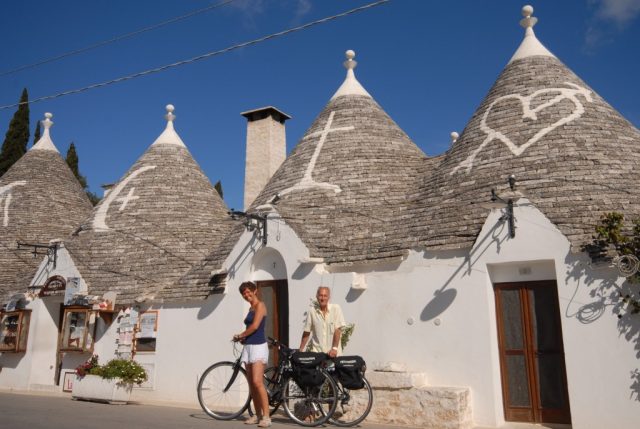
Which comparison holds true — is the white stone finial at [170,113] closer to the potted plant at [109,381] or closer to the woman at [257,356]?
the potted plant at [109,381]

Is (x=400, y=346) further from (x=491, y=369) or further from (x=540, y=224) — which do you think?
(x=540, y=224)

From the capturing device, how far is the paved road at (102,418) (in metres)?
6.99

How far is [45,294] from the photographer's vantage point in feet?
46.8

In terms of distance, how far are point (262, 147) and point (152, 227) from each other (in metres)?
4.64

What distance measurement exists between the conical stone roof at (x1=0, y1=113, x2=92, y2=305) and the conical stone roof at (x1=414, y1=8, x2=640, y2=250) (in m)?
12.1

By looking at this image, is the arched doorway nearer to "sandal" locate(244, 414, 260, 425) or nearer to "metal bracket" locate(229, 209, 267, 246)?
"metal bracket" locate(229, 209, 267, 246)

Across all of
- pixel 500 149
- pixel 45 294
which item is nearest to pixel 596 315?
pixel 500 149

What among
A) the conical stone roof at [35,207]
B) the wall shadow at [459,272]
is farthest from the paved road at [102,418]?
the conical stone roof at [35,207]

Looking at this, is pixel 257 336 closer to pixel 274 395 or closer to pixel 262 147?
pixel 274 395

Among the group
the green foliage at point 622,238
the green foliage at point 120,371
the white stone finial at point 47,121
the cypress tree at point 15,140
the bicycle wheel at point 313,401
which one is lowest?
the bicycle wheel at point 313,401

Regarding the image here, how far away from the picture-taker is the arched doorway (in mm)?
10797

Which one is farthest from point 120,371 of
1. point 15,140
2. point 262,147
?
point 15,140

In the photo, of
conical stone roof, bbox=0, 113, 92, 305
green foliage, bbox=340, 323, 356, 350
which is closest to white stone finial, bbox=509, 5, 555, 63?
green foliage, bbox=340, 323, 356, 350

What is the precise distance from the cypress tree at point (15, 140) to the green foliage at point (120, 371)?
22810mm
